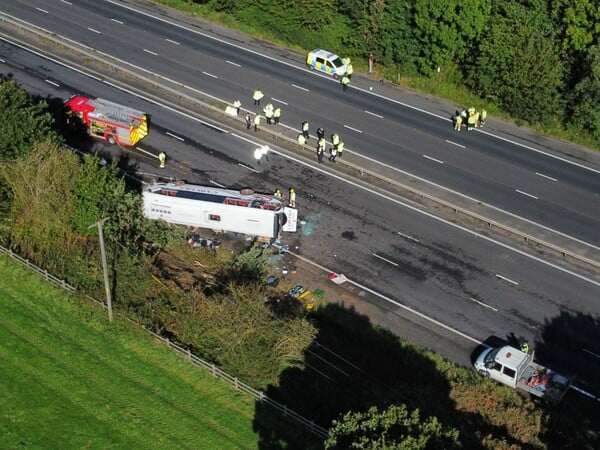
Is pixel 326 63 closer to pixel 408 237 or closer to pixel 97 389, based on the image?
pixel 408 237

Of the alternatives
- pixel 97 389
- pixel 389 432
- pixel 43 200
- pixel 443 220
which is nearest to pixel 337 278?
pixel 443 220

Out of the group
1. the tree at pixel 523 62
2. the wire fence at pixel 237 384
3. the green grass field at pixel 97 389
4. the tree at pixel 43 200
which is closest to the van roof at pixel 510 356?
the wire fence at pixel 237 384

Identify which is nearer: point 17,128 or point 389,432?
point 389,432

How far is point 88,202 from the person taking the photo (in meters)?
40.6

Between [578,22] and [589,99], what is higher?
[578,22]

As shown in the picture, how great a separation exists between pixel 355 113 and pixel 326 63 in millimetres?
6203

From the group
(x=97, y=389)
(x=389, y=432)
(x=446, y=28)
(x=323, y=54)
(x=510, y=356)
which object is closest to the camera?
(x=389, y=432)

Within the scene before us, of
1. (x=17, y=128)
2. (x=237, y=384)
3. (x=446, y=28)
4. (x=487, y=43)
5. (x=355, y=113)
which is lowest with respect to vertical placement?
(x=237, y=384)

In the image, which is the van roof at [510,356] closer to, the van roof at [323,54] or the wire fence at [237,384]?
the wire fence at [237,384]

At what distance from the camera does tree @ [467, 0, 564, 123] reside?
52.7 metres

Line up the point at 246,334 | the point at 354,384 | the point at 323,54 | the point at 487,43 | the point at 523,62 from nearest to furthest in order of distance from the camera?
the point at 246,334, the point at 354,384, the point at 523,62, the point at 487,43, the point at 323,54

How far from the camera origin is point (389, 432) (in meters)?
26.5

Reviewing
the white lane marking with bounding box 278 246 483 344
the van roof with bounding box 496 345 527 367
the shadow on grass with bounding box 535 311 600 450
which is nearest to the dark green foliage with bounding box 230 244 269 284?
the white lane marking with bounding box 278 246 483 344

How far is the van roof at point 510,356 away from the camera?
117ft
